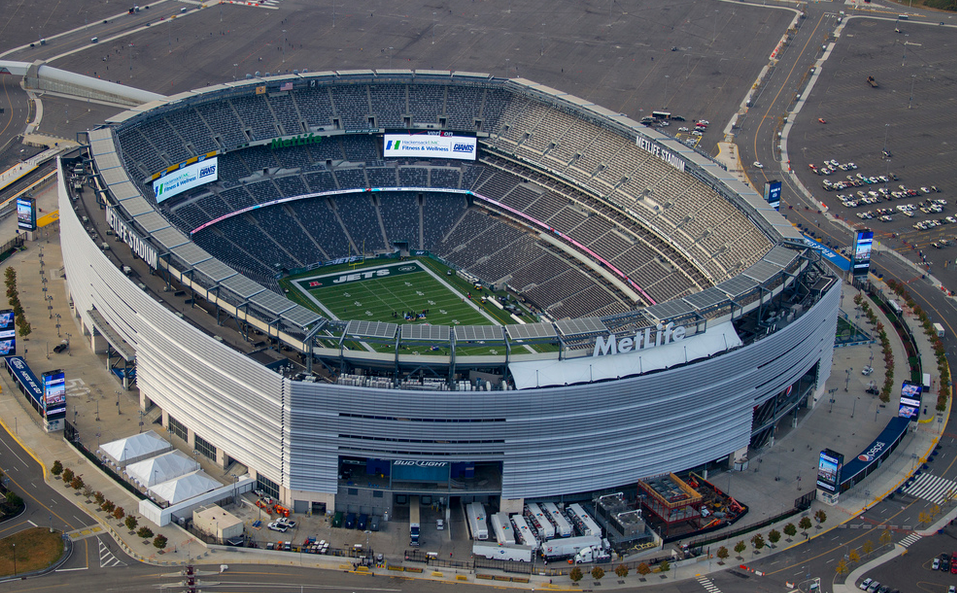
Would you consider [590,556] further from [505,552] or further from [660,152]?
[660,152]

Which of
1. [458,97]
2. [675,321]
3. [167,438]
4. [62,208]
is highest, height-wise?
[458,97]

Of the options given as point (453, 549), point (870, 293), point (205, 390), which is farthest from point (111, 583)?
point (870, 293)

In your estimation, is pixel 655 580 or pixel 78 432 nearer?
pixel 655 580

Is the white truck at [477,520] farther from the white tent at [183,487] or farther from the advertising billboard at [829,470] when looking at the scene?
the advertising billboard at [829,470]

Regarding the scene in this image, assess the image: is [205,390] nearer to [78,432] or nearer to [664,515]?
[78,432]

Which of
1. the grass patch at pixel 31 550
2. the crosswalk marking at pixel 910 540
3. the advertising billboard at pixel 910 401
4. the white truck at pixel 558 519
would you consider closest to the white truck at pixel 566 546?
the white truck at pixel 558 519

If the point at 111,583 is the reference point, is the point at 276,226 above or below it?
above

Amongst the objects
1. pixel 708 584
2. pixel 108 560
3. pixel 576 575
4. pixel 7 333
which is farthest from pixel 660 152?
pixel 108 560
